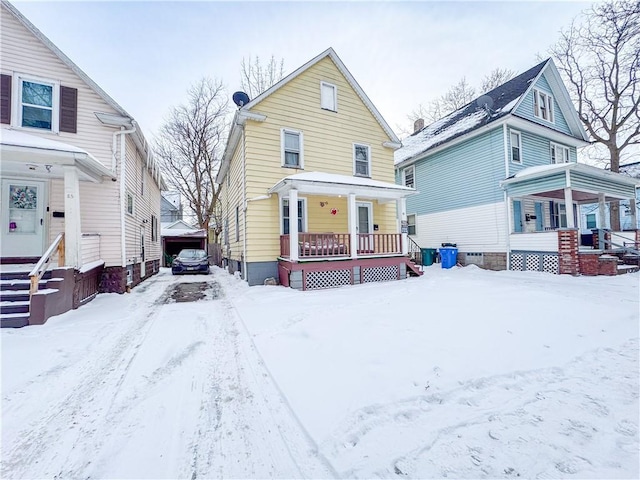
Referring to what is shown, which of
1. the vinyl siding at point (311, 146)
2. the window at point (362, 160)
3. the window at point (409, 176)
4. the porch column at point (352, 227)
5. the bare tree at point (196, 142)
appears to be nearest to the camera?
the porch column at point (352, 227)

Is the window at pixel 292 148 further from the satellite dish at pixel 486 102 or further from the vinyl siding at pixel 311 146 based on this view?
the satellite dish at pixel 486 102

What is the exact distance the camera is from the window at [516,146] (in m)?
12.4

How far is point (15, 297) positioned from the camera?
17.4 feet

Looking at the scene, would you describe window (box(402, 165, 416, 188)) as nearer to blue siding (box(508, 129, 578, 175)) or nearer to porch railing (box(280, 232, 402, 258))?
blue siding (box(508, 129, 578, 175))

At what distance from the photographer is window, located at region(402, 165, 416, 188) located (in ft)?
55.1

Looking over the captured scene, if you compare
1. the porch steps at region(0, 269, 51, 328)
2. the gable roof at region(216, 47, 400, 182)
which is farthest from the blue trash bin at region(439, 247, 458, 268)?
the porch steps at region(0, 269, 51, 328)

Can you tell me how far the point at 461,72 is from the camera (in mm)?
22703

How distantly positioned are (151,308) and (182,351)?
3.25 metres

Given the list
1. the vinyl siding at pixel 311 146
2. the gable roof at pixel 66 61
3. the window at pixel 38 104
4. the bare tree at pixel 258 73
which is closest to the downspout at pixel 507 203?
the vinyl siding at pixel 311 146

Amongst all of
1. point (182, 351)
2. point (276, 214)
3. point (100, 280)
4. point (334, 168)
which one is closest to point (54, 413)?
point (182, 351)

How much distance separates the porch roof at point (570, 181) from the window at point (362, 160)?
607 centimetres

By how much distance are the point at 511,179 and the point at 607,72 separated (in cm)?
1161

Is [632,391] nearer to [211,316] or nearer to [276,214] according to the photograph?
[211,316]

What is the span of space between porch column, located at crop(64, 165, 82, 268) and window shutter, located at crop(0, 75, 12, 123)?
3.07 m
